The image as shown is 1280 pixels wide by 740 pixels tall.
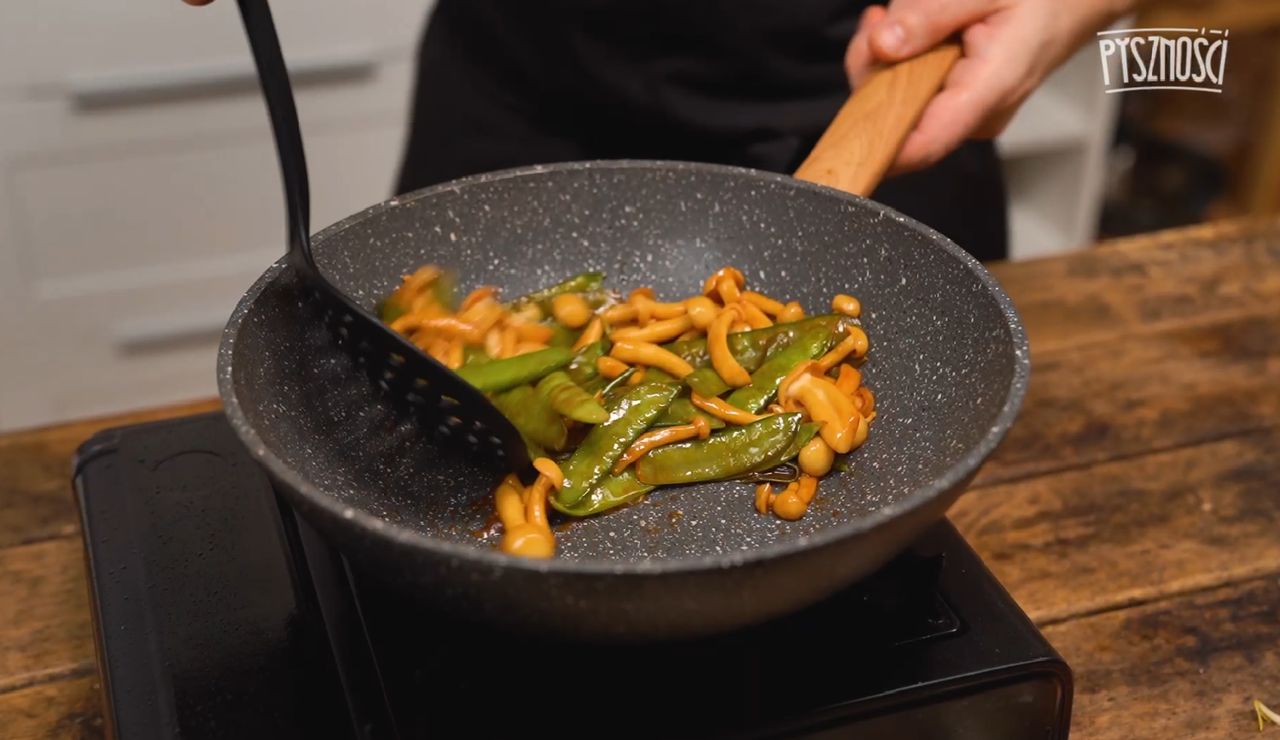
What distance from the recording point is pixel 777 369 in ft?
3.00

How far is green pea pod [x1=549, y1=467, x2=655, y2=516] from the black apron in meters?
0.58

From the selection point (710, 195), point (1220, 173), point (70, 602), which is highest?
point (710, 195)

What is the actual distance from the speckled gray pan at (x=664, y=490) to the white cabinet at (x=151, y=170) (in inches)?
45.6

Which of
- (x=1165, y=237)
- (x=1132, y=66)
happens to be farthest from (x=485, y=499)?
(x=1132, y=66)

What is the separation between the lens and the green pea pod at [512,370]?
878 mm

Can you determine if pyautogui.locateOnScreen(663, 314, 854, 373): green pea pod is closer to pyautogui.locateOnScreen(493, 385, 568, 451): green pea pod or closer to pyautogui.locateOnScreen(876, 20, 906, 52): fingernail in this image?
pyautogui.locateOnScreen(493, 385, 568, 451): green pea pod

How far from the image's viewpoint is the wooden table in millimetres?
847

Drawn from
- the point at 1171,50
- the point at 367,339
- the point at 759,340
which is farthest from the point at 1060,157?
the point at 367,339

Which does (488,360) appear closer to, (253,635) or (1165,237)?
(253,635)

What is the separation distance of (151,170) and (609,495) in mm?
1485

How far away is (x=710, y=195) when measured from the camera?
1.02 meters

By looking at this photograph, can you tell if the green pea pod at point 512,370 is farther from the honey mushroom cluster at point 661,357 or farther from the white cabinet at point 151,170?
the white cabinet at point 151,170

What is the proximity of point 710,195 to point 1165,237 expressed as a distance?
0.68m

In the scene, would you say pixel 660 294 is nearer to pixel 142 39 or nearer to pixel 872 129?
pixel 872 129
